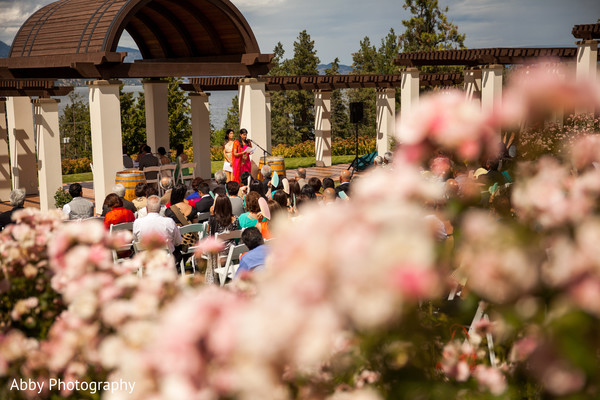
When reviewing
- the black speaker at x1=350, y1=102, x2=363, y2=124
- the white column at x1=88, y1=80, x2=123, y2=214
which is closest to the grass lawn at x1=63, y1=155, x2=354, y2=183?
the black speaker at x1=350, y1=102, x2=363, y2=124

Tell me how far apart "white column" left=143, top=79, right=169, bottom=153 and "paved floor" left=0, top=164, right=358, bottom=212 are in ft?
7.32

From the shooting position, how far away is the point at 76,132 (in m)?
26.9

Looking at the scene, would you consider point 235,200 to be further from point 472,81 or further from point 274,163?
point 472,81

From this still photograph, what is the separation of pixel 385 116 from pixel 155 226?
47.0 feet

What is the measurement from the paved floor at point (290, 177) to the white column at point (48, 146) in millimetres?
1342

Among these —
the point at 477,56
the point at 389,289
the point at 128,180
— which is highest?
the point at 477,56

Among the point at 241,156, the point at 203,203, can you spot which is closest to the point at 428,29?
the point at 241,156

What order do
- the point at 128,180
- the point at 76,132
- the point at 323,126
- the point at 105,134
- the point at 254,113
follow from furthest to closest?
the point at 76,132 → the point at 323,126 → the point at 254,113 → the point at 128,180 → the point at 105,134

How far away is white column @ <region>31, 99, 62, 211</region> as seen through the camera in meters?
11.4

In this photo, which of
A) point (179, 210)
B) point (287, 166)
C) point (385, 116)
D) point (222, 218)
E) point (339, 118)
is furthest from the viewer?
point (339, 118)

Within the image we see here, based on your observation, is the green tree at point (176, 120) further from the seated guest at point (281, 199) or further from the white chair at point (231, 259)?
the white chair at point (231, 259)

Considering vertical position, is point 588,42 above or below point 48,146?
above

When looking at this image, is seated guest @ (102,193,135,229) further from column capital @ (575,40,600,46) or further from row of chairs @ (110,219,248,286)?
column capital @ (575,40,600,46)

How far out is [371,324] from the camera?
95cm
